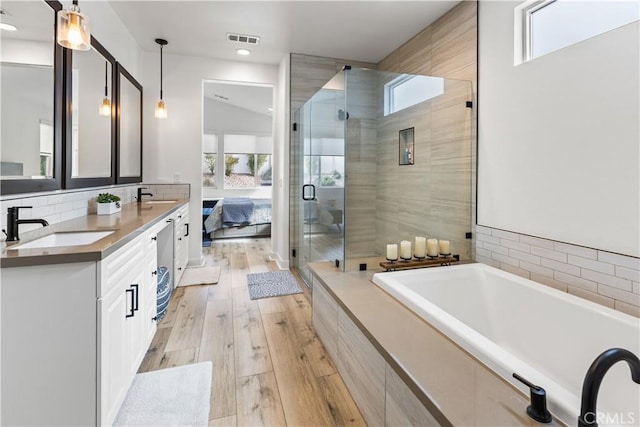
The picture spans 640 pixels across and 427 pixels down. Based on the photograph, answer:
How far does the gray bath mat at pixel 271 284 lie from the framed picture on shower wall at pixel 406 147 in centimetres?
178

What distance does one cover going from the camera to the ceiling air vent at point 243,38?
3.53 metres

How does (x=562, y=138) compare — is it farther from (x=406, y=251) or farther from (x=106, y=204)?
(x=106, y=204)

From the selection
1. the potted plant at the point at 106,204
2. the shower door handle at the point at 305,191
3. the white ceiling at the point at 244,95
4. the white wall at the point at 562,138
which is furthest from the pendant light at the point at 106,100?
the white ceiling at the point at 244,95

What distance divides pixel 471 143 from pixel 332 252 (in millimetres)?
1504

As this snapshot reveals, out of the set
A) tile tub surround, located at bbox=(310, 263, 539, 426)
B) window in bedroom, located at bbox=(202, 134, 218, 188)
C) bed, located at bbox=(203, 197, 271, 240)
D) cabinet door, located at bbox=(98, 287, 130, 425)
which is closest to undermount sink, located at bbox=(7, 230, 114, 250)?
cabinet door, located at bbox=(98, 287, 130, 425)

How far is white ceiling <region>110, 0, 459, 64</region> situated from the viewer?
2.91m

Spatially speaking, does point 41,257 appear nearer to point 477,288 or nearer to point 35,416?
point 35,416

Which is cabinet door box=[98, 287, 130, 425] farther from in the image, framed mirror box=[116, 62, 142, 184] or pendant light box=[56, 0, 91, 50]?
framed mirror box=[116, 62, 142, 184]

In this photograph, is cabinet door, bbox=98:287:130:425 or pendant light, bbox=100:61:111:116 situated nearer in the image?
cabinet door, bbox=98:287:130:425

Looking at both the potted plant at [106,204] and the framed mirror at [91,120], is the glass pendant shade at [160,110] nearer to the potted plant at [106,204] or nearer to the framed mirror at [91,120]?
the framed mirror at [91,120]

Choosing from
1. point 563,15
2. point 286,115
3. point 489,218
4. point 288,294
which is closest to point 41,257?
point 288,294

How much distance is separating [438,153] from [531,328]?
1622 millimetres

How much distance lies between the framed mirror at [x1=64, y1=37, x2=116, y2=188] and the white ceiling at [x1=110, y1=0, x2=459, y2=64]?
28.0 inches

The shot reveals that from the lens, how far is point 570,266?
1.94 metres
